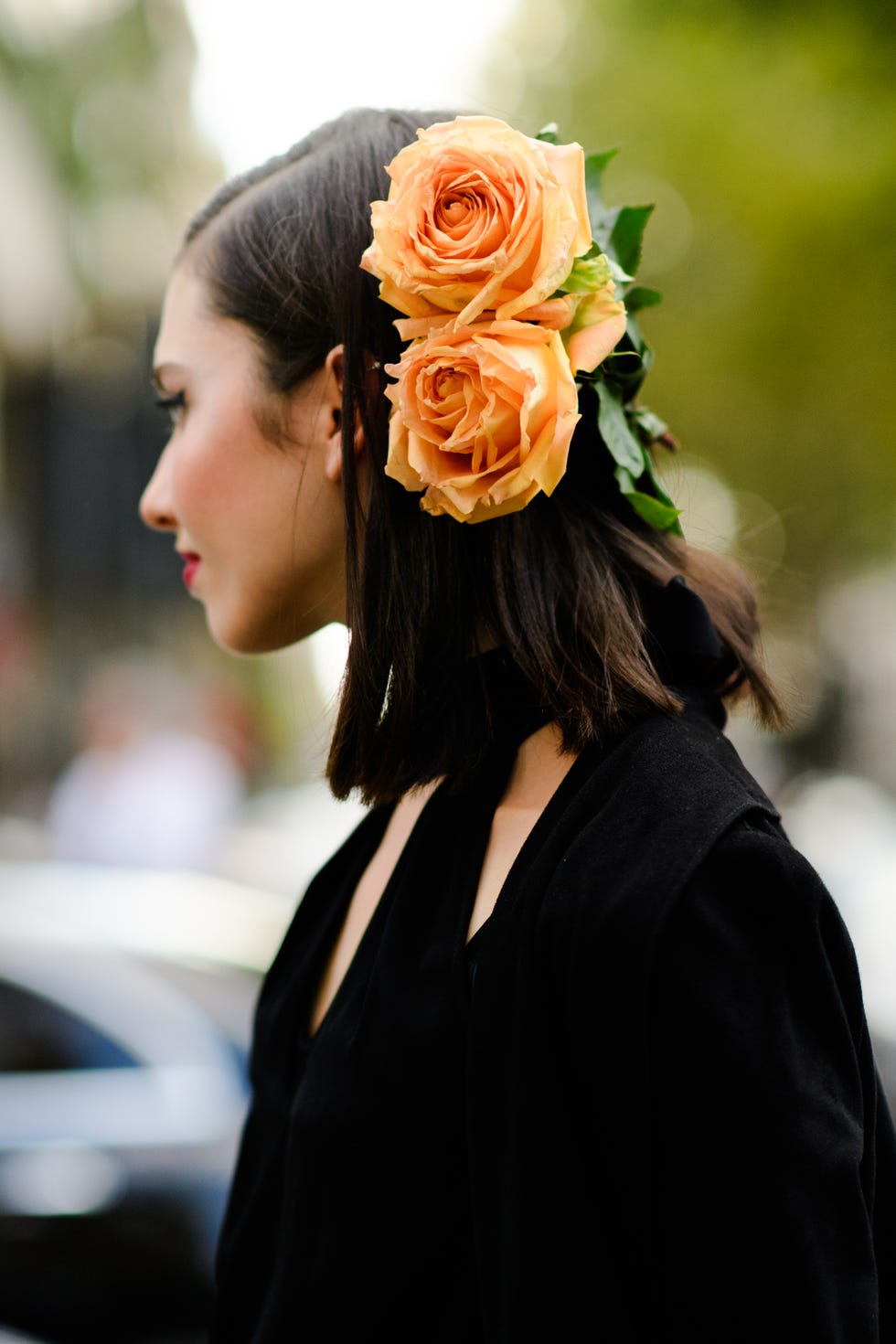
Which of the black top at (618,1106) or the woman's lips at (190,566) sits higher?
the woman's lips at (190,566)

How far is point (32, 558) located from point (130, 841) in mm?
10066

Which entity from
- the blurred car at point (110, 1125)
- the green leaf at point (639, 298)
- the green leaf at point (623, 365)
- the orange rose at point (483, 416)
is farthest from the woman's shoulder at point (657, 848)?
the blurred car at point (110, 1125)

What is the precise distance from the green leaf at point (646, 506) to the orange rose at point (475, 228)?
256 mm

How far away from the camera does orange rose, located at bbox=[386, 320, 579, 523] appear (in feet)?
4.36

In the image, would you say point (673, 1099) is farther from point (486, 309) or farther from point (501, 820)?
point (486, 309)

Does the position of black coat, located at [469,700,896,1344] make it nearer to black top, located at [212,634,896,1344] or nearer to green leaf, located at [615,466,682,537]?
black top, located at [212,634,896,1344]

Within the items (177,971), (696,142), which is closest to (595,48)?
(696,142)

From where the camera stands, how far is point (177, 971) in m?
3.57

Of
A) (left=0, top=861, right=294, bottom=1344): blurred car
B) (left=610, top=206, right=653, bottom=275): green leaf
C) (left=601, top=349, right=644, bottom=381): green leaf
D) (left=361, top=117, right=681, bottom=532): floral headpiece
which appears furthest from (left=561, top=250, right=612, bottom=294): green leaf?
(left=0, top=861, right=294, bottom=1344): blurred car

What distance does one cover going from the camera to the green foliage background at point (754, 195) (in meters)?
8.59

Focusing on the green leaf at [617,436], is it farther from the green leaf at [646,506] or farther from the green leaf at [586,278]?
the green leaf at [586,278]

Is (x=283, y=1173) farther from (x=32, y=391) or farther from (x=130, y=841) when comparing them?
(x=32, y=391)

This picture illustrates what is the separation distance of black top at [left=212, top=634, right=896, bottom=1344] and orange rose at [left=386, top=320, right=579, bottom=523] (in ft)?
1.04

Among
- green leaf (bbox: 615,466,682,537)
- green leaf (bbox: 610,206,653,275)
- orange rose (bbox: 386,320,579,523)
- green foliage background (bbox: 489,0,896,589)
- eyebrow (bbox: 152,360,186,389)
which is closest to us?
orange rose (bbox: 386,320,579,523)
